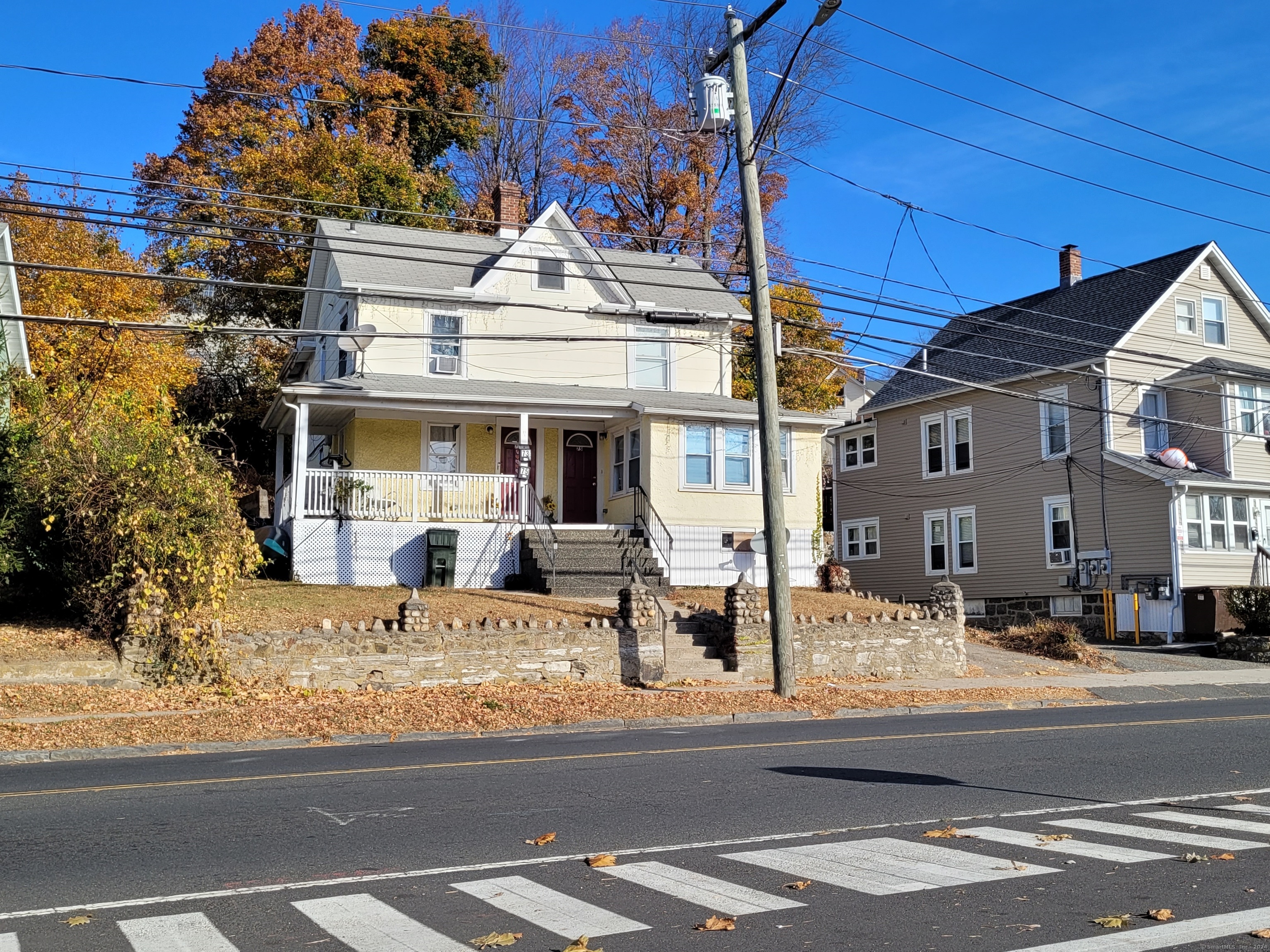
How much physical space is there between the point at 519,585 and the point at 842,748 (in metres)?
13.4

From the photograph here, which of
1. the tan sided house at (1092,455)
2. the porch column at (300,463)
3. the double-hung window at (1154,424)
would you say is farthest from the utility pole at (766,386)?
the double-hung window at (1154,424)

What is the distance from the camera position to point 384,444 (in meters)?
27.8

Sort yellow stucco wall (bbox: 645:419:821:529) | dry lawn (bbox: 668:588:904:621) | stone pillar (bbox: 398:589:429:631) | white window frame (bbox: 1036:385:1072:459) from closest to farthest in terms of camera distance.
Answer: stone pillar (bbox: 398:589:429:631) < dry lawn (bbox: 668:588:904:621) < yellow stucco wall (bbox: 645:419:821:529) < white window frame (bbox: 1036:385:1072:459)

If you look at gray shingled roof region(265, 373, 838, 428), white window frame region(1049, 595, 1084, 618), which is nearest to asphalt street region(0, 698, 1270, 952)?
gray shingled roof region(265, 373, 838, 428)

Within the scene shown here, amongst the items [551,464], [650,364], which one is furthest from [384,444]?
[650,364]

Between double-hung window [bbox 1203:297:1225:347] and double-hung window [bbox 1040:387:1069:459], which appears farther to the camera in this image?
double-hung window [bbox 1203:297:1225:347]

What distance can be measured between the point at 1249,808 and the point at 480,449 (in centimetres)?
2195

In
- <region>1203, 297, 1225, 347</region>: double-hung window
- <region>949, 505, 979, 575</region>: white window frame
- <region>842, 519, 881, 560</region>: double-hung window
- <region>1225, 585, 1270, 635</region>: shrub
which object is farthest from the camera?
<region>842, 519, 881, 560</region>: double-hung window

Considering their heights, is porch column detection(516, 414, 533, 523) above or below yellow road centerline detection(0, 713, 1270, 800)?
above

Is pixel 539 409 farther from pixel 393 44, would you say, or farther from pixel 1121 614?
pixel 393 44

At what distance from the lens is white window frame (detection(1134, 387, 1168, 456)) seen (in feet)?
106

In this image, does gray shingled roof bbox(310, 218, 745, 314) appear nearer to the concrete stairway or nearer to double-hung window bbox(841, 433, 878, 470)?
double-hung window bbox(841, 433, 878, 470)

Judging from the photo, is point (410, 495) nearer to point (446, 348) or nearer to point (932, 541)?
point (446, 348)

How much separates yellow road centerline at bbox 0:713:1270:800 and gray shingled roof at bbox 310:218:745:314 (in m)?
16.5
